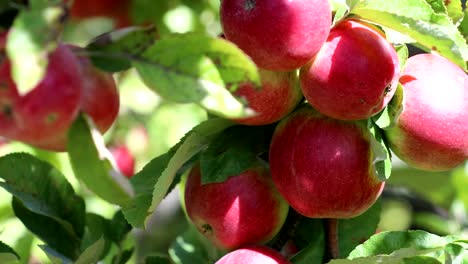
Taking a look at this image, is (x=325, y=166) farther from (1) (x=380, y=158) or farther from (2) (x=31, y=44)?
(2) (x=31, y=44)

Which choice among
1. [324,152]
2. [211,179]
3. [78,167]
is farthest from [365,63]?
[78,167]

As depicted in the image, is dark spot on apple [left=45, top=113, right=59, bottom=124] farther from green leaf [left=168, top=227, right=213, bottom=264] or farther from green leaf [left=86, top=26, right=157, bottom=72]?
green leaf [left=168, top=227, right=213, bottom=264]

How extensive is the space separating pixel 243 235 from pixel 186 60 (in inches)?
14.4

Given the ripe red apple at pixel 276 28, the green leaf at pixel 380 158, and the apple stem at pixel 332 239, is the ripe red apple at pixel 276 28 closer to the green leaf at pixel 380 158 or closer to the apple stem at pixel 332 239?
the green leaf at pixel 380 158

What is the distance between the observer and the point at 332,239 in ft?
3.49

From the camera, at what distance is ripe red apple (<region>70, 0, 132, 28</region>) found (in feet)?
6.26

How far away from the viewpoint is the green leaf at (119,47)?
740 millimetres

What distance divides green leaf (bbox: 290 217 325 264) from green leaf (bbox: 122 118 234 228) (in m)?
0.17

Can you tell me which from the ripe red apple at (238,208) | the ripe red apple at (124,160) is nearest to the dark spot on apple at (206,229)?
the ripe red apple at (238,208)

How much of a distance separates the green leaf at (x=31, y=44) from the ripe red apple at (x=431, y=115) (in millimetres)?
487

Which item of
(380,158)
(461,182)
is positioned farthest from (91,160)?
(461,182)

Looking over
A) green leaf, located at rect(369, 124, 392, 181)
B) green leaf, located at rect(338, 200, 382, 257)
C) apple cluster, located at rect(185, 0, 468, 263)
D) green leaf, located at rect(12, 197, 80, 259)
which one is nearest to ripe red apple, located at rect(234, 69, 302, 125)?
apple cluster, located at rect(185, 0, 468, 263)

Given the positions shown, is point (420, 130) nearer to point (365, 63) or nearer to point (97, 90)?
point (365, 63)

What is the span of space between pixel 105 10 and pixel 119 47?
1.22 metres
